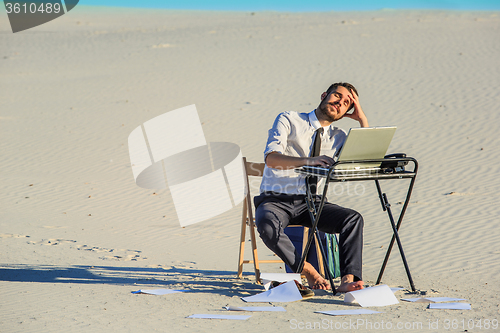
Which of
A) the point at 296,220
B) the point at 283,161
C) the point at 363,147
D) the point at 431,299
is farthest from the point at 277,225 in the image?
the point at 431,299

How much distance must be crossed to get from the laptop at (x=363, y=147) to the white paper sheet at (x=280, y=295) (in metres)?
0.88

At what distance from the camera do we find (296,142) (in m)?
4.16

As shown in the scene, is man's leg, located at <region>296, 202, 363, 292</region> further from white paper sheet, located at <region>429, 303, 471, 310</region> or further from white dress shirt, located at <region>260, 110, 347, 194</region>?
white paper sheet, located at <region>429, 303, 471, 310</region>

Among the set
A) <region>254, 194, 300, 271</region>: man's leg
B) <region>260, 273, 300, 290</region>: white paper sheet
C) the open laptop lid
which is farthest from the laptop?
<region>260, 273, 300, 290</region>: white paper sheet

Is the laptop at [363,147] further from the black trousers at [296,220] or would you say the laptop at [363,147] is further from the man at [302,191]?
the black trousers at [296,220]

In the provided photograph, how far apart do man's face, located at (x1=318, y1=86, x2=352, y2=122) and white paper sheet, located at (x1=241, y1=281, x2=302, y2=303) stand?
4.32 ft

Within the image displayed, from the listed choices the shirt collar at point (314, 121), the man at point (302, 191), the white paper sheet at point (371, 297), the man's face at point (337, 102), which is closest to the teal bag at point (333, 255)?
the man at point (302, 191)

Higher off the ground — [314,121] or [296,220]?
[314,121]

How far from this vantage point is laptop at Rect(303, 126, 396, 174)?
3.38m

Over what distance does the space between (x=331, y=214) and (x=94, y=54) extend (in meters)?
23.1

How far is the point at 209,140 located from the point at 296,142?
882 cm

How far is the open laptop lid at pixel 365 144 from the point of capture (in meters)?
3.37

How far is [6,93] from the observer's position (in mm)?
17891

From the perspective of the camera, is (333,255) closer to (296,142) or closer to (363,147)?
(296,142)
